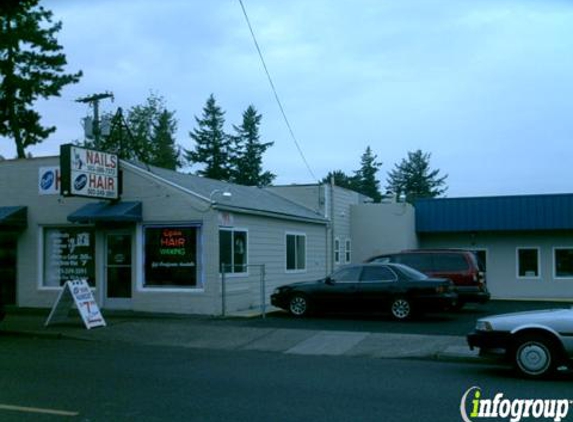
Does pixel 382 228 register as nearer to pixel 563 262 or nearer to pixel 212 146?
pixel 563 262

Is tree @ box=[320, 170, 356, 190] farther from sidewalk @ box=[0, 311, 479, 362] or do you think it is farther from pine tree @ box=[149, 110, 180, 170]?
sidewalk @ box=[0, 311, 479, 362]

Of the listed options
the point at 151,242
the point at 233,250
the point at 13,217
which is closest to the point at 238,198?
the point at 233,250

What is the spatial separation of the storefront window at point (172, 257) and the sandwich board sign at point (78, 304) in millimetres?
2652

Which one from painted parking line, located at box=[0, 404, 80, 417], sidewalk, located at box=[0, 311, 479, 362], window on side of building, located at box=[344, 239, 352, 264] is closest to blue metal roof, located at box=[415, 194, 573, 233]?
window on side of building, located at box=[344, 239, 352, 264]

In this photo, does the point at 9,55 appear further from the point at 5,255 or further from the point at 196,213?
Answer: the point at 196,213

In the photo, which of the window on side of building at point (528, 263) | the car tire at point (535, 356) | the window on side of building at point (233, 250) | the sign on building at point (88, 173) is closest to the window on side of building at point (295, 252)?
the window on side of building at point (233, 250)

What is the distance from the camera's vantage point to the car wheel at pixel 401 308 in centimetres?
1814

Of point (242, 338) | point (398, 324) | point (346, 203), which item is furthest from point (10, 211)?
point (346, 203)

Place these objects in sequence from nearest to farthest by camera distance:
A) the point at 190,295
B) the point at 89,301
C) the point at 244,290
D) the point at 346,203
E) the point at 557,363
A: the point at 557,363, the point at 89,301, the point at 190,295, the point at 244,290, the point at 346,203

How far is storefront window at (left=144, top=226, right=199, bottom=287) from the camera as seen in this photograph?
1925 centimetres

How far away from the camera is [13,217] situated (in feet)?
67.7

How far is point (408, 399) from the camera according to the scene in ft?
29.0

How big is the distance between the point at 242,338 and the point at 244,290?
536 centimetres

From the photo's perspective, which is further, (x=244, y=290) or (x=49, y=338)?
(x=244, y=290)
